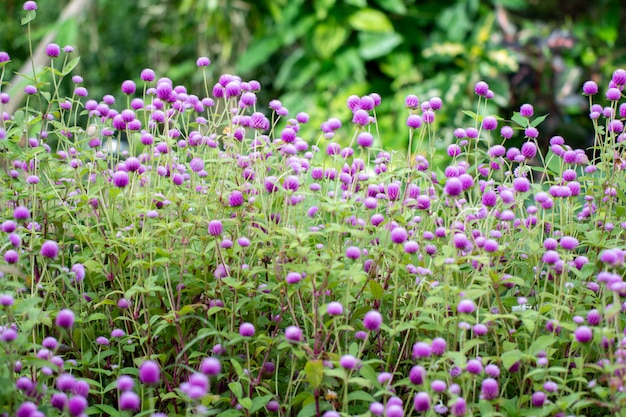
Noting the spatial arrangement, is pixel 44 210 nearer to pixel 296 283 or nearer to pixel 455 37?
pixel 296 283

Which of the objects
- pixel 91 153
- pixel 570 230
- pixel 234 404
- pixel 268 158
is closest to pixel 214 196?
pixel 268 158

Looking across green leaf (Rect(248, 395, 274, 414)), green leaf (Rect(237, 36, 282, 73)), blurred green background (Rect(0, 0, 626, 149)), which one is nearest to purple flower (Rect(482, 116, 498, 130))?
green leaf (Rect(248, 395, 274, 414))

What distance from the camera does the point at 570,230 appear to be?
1315 millimetres

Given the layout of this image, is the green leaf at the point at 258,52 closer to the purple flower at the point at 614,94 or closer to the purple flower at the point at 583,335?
the purple flower at the point at 614,94

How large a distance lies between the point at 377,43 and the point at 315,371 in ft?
11.1

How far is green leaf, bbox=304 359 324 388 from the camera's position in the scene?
1.04 metres

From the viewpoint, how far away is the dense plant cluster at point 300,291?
1055 millimetres

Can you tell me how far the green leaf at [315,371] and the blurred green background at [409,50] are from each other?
3.11 m

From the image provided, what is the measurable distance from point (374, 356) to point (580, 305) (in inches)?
13.7

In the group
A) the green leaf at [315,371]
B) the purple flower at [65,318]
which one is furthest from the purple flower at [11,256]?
the green leaf at [315,371]

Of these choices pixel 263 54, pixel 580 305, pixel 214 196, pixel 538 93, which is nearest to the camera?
pixel 580 305

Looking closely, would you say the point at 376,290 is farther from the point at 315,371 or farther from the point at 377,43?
the point at 377,43

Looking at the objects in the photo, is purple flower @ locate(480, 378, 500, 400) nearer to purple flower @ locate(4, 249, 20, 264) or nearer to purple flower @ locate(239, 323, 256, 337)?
purple flower @ locate(239, 323, 256, 337)

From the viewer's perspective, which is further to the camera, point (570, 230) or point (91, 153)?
point (91, 153)
